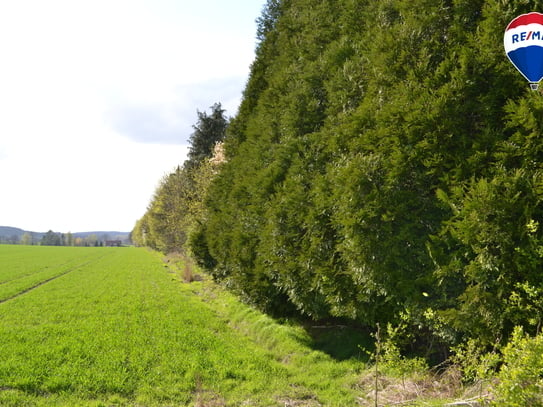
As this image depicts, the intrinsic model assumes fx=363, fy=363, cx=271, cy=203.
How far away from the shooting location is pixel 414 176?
211 inches

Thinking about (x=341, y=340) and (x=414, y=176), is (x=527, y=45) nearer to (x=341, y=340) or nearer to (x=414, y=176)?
(x=414, y=176)

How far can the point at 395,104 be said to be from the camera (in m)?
5.42

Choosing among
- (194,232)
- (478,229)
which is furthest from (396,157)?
(194,232)

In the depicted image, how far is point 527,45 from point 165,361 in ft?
26.7

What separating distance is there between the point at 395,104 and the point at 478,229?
2.17m

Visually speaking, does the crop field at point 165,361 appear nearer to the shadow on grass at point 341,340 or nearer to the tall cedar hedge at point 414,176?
the shadow on grass at point 341,340

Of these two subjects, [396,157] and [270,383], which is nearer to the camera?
[396,157]

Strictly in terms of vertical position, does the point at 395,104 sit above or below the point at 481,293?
above

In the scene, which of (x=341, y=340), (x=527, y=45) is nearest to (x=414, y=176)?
(x=527, y=45)

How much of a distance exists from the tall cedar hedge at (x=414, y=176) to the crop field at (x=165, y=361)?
142cm

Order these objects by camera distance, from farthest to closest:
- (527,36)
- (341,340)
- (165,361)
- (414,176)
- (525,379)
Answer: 1. (341,340)
2. (165,361)
3. (414,176)
4. (527,36)
5. (525,379)

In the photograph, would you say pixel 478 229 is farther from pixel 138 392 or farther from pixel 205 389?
pixel 138 392

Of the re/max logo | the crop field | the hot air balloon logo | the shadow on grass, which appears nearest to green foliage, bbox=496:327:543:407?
the hot air balloon logo

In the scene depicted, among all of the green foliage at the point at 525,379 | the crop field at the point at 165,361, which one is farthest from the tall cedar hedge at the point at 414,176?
the crop field at the point at 165,361
